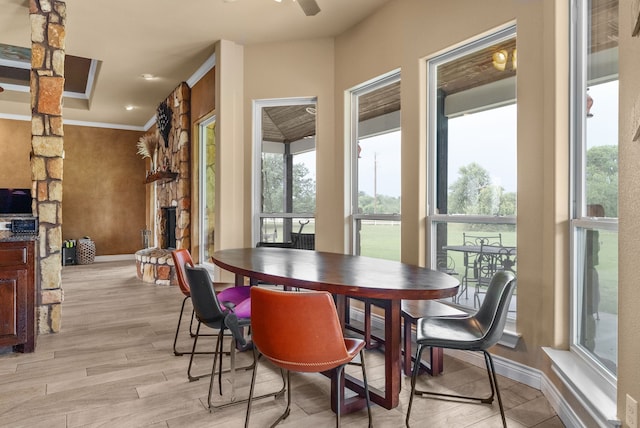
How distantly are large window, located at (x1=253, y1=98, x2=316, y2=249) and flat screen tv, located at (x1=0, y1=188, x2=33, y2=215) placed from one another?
93.8 inches

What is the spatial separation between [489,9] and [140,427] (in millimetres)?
3451

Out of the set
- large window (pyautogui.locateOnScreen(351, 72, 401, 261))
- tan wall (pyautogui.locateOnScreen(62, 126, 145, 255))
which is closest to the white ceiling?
large window (pyautogui.locateOnScreen(351, 72, 401, 261))

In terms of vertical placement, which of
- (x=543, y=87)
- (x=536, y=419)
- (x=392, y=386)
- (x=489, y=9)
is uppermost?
(x=489, y=9)

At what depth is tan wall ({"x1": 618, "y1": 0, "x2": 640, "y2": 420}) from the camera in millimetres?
1508

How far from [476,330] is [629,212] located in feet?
3.41

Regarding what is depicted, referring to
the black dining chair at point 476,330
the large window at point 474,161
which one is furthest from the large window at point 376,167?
the black dining chair at point 476,330

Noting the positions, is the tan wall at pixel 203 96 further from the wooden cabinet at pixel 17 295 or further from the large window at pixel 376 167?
the wooden cabinet at pixel 17 295

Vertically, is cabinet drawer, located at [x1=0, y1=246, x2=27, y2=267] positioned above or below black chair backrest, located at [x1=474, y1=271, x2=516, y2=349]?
above

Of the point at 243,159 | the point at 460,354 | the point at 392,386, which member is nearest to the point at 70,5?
the point at 243,159

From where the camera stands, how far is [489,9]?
293 centimetres

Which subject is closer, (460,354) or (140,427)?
(140,427)

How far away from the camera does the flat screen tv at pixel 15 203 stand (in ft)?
13.6

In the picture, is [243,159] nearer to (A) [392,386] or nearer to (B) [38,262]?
(B) [38,262]

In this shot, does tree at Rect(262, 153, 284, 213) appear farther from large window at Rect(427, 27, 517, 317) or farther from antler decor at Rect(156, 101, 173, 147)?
antler decor at Rect(156, 101, 173, 147)
